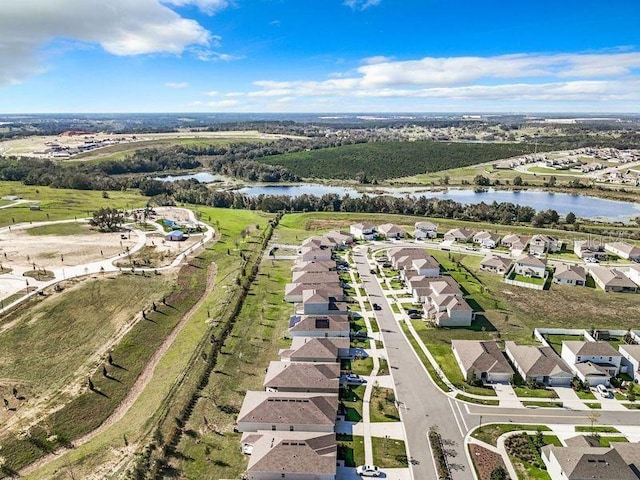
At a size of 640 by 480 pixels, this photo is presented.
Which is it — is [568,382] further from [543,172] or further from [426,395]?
[543,172]

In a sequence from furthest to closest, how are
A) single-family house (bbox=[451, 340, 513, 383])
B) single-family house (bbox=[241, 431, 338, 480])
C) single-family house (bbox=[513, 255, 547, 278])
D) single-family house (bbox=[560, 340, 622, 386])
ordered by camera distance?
single-family house (bbox=[513, 255, 547, 278]) < single-family house (bbox=[451, 340, 513, 383]) < single-family house (bbox=[560, 340, 622, 386]) < single-family house (bbox=[241, 431, 338, 480])

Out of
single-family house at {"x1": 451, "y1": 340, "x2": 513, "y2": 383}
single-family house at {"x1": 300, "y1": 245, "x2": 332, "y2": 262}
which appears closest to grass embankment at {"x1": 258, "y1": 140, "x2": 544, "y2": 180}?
single-family house at {"x1": 300, "y1": 245, "x2": 332, "y2": 262}

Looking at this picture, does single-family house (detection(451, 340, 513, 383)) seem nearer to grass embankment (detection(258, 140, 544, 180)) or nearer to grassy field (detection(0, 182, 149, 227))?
grassy field (detection(0, 182, 149, 227))

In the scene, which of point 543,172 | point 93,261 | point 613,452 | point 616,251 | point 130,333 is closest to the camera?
point 613,452

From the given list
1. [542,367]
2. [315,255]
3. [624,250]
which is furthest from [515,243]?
[542,367]

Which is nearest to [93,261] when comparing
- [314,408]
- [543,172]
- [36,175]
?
[314,408]

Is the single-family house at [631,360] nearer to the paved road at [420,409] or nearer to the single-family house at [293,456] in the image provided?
the paved road at [420,409]

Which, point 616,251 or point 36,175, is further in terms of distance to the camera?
point 36,175
